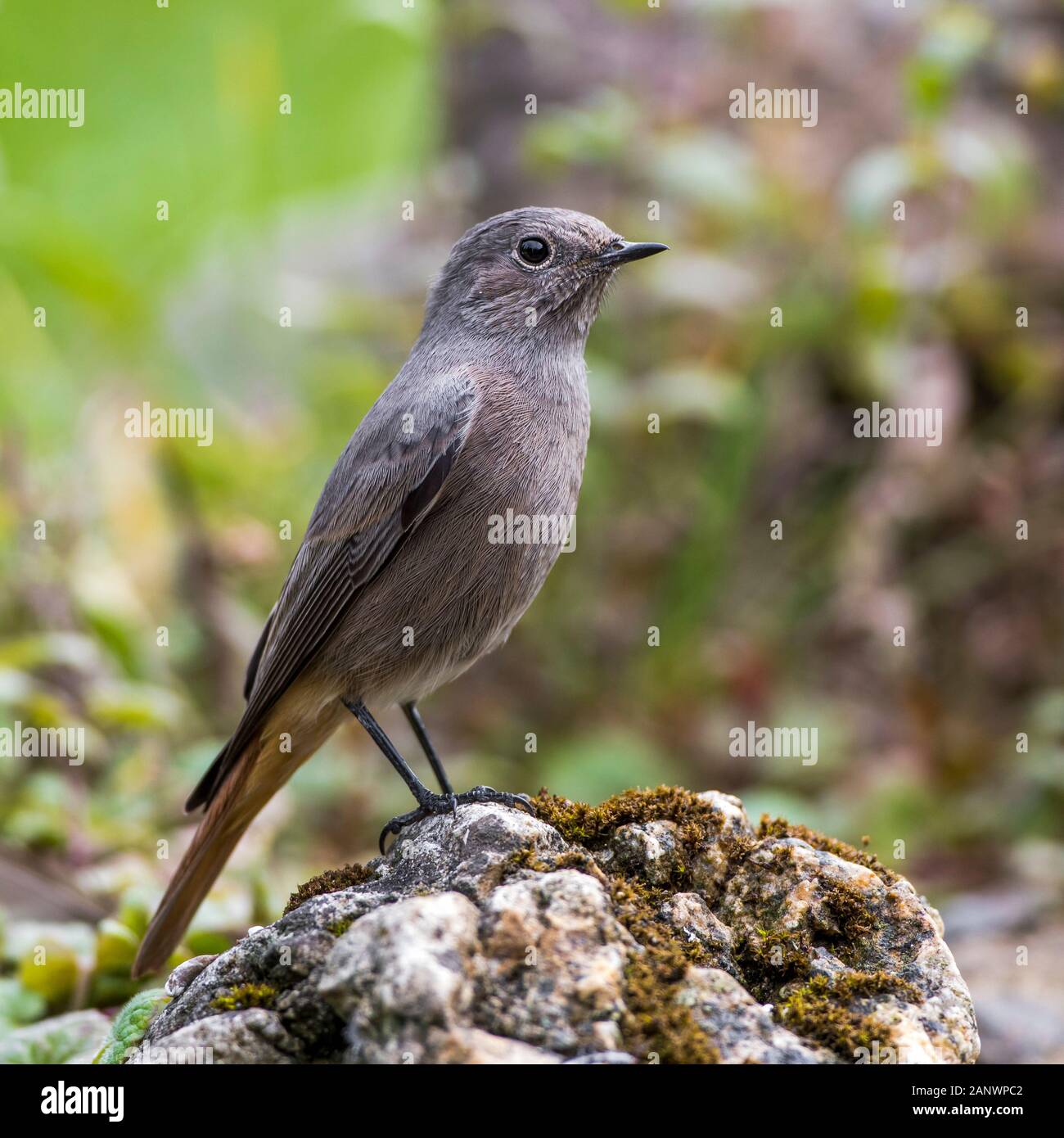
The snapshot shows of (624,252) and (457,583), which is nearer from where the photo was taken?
(457,583)

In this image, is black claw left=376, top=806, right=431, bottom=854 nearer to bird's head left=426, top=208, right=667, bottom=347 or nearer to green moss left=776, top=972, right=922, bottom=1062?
green moss left=776, top=972, right=922, bottom=1062

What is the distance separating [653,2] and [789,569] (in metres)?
3.62

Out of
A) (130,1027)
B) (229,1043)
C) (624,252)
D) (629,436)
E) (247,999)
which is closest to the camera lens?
(229,1043)

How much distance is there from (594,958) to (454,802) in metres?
0.91

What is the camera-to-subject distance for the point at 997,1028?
14.9 feet

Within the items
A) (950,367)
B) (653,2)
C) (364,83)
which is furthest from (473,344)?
(364,83)

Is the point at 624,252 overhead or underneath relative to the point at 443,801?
overhead

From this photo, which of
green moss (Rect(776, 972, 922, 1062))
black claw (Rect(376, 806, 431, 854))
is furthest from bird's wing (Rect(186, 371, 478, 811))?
green moss (Rect(776, 972, 922, 1062))

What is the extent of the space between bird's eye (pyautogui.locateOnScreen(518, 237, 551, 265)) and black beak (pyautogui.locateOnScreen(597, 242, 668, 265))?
19 cm

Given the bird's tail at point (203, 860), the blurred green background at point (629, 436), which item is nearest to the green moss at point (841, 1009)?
the blurred green background at point (629, 436)

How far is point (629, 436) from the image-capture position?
7.76m

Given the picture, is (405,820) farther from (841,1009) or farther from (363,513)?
(841,1009)

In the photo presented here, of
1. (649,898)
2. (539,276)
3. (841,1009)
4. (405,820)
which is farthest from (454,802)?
(539,276)

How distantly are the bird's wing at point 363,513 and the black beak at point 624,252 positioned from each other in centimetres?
68
